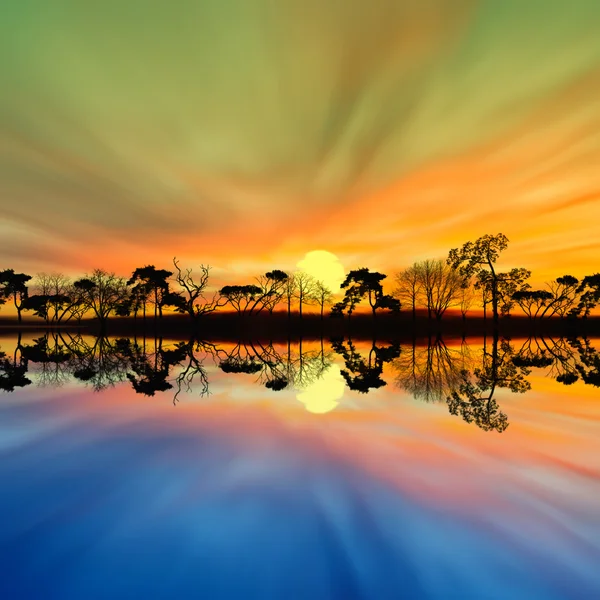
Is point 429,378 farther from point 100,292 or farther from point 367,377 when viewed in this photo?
point 100,292

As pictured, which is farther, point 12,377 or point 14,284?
point 14,284

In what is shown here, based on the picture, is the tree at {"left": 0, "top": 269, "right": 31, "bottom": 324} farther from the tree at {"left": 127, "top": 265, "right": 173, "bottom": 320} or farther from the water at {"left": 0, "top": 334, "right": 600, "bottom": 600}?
the water at {"left": 0, "top": 334, "right": 600, "bottom": 600}

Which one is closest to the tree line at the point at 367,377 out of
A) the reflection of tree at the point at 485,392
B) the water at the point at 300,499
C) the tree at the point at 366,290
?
the reflection of tree at the point at 485,392

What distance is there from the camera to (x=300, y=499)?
527 cm

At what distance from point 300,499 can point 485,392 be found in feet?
34.4

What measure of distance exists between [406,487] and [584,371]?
62.6 feet

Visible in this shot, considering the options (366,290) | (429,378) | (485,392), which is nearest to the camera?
(485,392)

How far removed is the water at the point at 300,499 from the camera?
3656mm

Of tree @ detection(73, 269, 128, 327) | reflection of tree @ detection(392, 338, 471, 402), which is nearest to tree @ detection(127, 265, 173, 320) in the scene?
tree @ detection(73, 269, 128, 327)

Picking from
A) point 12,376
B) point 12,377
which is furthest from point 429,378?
point 12,376

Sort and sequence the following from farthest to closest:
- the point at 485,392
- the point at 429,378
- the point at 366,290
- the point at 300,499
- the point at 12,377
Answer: the point at 366,290, the point at 12,377, the point at 429,378, the point at 485,392, the point at 300,499

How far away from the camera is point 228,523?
4672mm

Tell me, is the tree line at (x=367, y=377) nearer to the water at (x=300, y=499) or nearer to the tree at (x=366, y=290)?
the water at (x=300, y=499)

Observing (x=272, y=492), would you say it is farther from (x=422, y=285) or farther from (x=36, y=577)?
(x=422, y=285)
